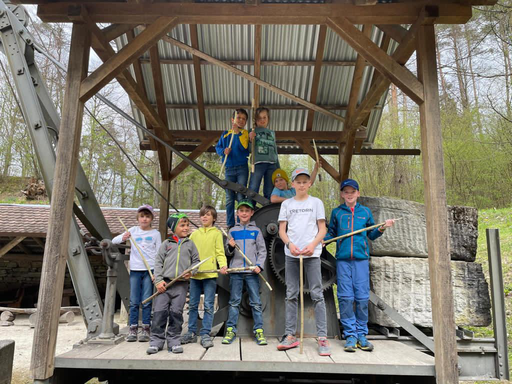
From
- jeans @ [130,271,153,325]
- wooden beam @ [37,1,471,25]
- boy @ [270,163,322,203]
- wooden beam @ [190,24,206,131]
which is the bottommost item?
jeans @ [130,271,153,325]

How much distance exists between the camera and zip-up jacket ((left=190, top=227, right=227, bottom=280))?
3715 mm

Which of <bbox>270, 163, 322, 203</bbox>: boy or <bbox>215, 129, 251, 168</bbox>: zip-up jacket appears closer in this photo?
<bbox>270, 163, 322, 203</bbox>: boy

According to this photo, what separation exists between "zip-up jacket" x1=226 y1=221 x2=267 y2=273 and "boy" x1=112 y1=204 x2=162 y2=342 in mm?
858

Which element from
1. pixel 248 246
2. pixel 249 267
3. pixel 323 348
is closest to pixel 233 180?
pixel 248 246

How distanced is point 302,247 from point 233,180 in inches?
71.6

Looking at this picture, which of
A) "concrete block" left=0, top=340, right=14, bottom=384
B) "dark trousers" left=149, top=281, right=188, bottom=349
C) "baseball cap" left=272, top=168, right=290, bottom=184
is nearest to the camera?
"concrete block" left=0, top=340, right=14, bottom=384

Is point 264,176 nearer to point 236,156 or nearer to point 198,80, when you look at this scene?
point 236,156

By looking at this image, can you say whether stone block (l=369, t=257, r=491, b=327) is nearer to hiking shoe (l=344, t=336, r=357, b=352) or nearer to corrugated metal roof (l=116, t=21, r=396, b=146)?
hiking shoe (l=344, t=336, r=357, b=352)

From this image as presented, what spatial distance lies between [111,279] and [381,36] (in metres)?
4.81

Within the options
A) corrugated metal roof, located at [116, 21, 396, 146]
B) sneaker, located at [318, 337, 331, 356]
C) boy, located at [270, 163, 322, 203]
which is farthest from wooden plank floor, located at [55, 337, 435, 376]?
corrugated metal roof, located at [116, 21, 396, 146]

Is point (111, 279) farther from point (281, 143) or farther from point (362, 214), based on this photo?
point (281, 143)

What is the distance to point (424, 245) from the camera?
4.40 meters

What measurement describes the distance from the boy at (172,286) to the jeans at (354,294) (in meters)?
1.45

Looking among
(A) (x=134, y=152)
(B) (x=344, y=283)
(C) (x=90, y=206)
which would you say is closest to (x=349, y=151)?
(B) (x=344, y=283)
